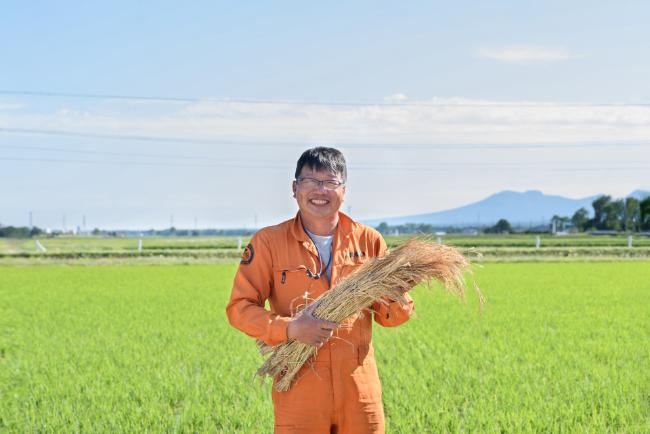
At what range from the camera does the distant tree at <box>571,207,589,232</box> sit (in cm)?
8327

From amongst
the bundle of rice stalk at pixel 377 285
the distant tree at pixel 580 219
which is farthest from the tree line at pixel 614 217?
the bundle of rice stalk at pixel 377 285

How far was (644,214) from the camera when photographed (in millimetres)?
76375

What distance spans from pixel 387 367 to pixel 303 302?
4454 millimetres

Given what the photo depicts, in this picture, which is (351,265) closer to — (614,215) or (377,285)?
(377,285)

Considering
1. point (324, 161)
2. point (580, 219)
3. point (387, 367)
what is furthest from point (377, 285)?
point (580, 219)

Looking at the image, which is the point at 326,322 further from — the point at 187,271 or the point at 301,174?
the point at 187,271

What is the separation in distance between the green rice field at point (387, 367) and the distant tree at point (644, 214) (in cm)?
6439

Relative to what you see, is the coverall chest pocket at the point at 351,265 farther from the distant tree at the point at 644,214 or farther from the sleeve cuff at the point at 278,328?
the distant tree at the point at 644,214

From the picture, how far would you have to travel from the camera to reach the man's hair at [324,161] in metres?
3.28

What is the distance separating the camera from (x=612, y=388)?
6.67 metres

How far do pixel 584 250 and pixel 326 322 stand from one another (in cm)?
3005

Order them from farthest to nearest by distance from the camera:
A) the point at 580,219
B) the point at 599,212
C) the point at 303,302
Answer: the point at 580,219 < the point at 599,212 < the point at 303,302

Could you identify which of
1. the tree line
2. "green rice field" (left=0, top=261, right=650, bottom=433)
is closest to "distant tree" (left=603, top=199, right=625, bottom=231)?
the tree line

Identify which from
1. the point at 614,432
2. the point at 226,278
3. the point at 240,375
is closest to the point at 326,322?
the point at 614,432
